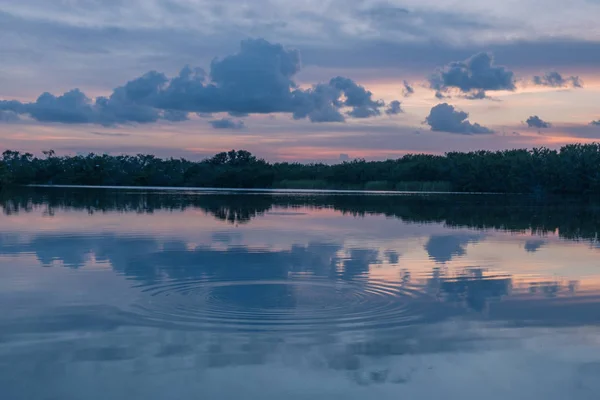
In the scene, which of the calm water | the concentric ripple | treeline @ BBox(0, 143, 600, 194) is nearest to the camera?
the calm water

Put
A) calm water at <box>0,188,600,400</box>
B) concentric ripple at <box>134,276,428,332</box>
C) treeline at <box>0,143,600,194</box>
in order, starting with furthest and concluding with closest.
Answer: treeline at <box>0,143,600,194</box>
concentric ripple at <box>134,276,428,332</box>
calm water at <box>0,188,600,400</box>

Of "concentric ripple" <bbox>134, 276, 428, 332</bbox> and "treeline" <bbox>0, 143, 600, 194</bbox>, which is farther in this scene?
"treeline" <bbox>0, 143, 600, 194</bbox>

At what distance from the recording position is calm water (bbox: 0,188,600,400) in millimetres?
6789

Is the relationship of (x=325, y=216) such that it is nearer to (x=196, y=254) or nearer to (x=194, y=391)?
(x=196, y=254)

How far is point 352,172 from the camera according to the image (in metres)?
103

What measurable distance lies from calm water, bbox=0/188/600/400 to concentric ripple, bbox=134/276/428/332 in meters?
0.04

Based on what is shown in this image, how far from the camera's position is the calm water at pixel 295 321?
679 cm

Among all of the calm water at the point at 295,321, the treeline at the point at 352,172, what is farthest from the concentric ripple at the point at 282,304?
the treeline at the point at 352,172

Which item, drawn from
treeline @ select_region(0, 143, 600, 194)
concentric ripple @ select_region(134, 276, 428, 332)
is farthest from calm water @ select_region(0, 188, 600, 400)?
treeline @ select_region(0, 143, 600, 194)

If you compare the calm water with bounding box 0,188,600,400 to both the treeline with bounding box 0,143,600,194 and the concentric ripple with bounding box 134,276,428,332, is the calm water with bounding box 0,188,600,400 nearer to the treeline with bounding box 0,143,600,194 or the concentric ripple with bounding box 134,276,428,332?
the concentric ripple with bounding box 134,276,428,332

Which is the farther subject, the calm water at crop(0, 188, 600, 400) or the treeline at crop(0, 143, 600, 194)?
the treeline at crop(0, 143, 600, 194)

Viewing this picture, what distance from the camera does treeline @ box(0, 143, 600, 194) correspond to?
80.9 metres

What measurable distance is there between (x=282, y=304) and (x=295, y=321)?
3.52 ft

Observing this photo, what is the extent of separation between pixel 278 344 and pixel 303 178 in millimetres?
102383
